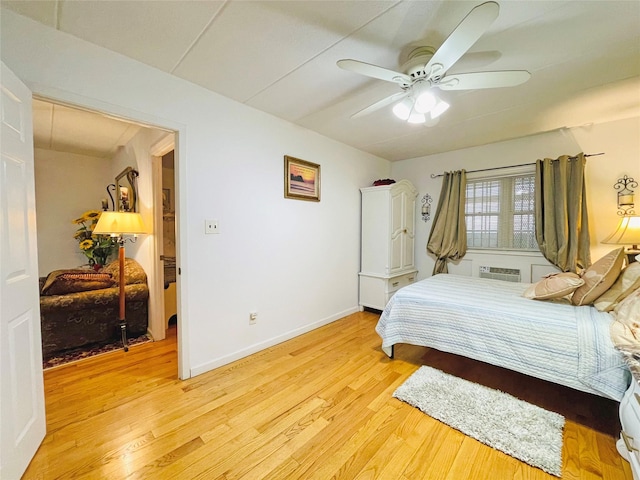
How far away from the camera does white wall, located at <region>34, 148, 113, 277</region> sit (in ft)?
13.6

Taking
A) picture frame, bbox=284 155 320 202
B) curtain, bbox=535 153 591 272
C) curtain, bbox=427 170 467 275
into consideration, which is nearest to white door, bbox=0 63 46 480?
picture frame, bbox=284 155 320 202

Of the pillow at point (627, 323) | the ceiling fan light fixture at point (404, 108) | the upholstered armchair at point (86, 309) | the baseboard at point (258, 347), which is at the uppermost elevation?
the ceiling fan light fixture at point (404, 108)

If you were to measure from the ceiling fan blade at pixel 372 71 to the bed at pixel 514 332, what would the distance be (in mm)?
1707

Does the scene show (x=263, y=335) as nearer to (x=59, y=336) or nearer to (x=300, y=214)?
(x=300, y=214)

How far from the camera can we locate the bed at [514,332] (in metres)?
1.53

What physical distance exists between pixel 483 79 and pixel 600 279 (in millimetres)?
1658

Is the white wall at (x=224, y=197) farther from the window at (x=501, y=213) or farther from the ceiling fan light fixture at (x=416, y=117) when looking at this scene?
the window at (x=501, y=213)

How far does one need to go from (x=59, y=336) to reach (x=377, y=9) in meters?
3.77

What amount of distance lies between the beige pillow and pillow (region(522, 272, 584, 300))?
0.15 metres

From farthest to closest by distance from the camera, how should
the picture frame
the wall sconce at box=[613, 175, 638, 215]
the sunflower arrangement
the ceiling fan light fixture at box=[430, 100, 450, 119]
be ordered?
the sunflower arrangement < the picture frame < the wall sconce at box=[613, 175, 638, 215] < the ceiling fan light fixture at box=[430, 100, 450, 119]

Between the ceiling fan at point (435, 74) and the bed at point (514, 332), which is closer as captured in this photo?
the ceiling fan at point (435, 74)

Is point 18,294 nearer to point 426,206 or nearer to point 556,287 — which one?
point 556,287

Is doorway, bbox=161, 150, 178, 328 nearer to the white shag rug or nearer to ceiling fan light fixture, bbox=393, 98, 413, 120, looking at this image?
ceiling fan light fixture, bbox=393, 98, 413, 120

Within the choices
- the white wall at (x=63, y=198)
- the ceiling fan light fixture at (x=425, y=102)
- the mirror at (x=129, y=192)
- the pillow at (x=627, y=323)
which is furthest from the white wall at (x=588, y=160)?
the white wall at (x=63, y=198)
